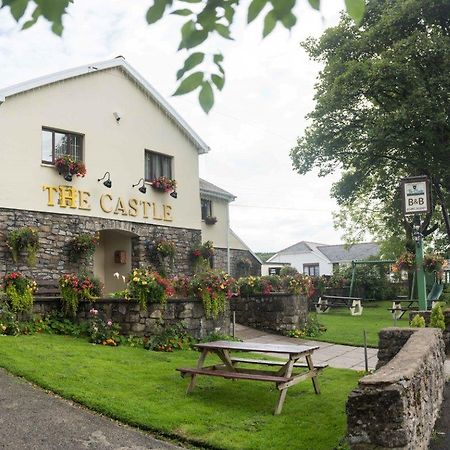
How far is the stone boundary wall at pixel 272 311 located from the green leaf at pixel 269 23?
476 inches

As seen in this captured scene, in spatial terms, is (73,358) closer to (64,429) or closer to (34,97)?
(64,429)

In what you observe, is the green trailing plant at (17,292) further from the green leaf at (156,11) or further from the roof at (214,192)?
the roof at (214,192)

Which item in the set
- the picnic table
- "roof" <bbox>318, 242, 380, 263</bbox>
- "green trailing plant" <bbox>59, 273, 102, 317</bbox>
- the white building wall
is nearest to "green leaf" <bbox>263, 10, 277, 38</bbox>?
the picnic table

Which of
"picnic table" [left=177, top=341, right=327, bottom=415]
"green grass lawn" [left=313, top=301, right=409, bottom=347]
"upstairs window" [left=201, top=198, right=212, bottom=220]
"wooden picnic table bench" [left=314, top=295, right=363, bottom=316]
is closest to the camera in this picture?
"picnic table" [left=177, top=341, right=327, bottom=415]

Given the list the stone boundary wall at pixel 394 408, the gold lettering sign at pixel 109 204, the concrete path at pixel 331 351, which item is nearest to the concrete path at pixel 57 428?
the stone boundary wall at pixel 394 408

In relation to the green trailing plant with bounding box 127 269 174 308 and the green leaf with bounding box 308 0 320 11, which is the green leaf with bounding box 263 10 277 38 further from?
the green trailing plant with bounding box 127 269 174 308

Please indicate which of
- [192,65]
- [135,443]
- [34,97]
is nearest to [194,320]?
[135,443]

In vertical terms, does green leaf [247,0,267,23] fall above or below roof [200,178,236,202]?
below

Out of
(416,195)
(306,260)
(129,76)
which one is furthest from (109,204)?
(306,260)

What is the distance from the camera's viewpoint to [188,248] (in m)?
18.2

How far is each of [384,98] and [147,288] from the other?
45.2 feet

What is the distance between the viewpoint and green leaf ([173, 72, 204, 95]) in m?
2.44

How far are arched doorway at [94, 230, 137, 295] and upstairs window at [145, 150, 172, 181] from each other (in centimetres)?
210

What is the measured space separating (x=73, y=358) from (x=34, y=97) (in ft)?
26.9
